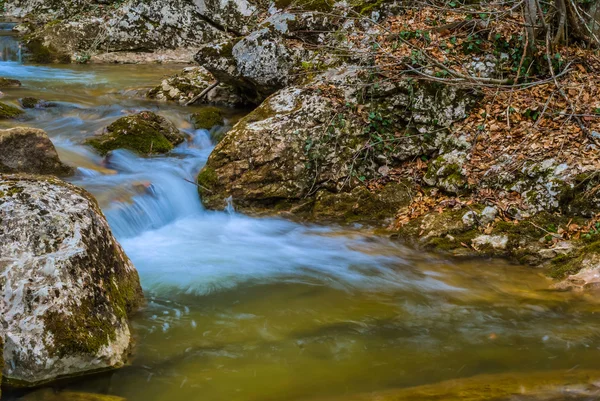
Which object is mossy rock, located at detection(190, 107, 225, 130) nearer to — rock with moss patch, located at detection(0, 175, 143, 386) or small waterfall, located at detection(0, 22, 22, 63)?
rock with moss patch, located at detection(0, 175, 143, 386)

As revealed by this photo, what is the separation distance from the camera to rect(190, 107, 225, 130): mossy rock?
30.4 feet

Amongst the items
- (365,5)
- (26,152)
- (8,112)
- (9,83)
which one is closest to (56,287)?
(26,152)

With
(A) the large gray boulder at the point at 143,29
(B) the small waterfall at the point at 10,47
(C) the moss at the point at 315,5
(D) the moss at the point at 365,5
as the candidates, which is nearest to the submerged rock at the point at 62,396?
(D) the moss at the point at 365,5

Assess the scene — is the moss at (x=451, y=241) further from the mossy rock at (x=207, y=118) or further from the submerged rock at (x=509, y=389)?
the mossy rock at (x=207, y=118)

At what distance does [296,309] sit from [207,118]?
5.34 metres

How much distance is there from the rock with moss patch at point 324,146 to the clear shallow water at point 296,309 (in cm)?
44

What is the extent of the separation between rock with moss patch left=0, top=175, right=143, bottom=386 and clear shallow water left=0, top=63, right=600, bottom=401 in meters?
0.20

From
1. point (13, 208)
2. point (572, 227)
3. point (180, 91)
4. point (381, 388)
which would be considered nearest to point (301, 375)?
point (381, 388)

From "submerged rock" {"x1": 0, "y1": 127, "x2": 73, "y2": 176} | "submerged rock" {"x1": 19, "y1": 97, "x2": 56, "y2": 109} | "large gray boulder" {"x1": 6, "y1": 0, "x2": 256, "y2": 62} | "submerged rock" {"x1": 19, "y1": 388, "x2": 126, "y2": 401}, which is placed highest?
"large gray boulder" {"x1": 6, "y1": 0, "x2": 256, "y2": 62}

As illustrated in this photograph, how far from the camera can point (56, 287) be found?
3758 mm

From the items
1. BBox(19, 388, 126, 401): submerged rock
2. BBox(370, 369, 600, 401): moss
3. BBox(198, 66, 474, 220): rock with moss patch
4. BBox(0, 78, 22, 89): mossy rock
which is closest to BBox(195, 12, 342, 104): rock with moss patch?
BBox(198, 66, 474, 220): rock with moss patch

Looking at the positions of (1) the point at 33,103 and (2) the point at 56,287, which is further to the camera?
(1) the point at 33,103

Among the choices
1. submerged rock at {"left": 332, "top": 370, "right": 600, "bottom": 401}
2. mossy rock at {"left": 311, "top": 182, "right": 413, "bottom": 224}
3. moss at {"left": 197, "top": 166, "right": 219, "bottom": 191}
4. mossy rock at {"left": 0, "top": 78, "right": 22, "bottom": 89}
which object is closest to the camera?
submerged rock at {"left": 332, "top": 370, "right": 600, "bottom": 401}

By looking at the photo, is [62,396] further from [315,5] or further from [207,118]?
[315,5]
